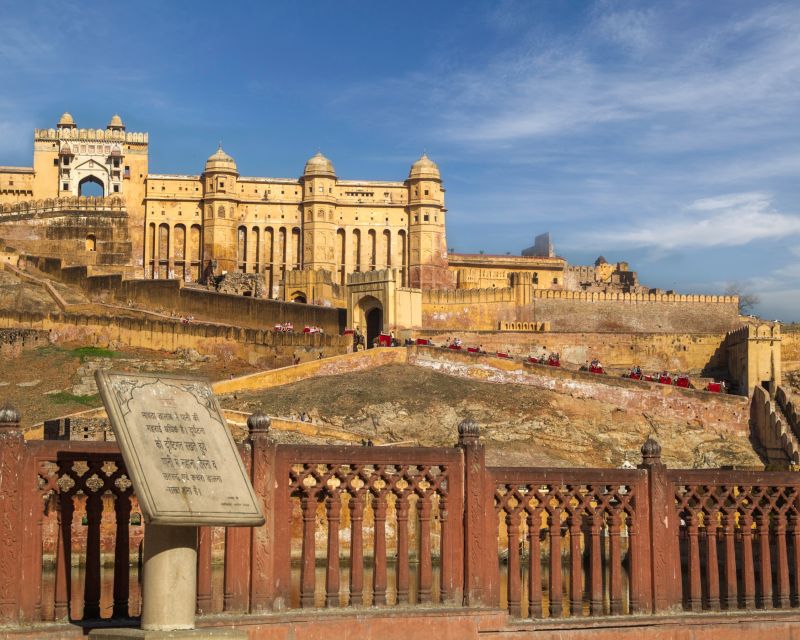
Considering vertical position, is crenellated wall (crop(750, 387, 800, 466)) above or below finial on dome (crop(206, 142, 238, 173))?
below

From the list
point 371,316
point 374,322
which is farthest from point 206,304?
point 374,322

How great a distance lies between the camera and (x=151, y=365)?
176 ft

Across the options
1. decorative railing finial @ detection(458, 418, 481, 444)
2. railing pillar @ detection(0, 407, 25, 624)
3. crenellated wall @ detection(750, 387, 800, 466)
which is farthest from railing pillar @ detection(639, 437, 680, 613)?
crenellated wall @ detection(750, 387, 800, 466)

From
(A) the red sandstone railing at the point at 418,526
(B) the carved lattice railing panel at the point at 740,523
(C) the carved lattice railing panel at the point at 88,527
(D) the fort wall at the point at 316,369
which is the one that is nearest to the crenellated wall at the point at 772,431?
(D) the fort wall at the point at 316,369

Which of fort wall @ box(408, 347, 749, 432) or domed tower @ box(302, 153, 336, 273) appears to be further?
domed tower @ box(302, 153, 336, 273)

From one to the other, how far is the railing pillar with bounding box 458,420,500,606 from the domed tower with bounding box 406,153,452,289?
6298 cm

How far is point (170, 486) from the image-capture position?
1301 centimetres

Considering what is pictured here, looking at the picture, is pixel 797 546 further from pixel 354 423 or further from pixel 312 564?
pixel 354 423

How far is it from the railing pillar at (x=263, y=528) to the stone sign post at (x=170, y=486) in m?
2.39

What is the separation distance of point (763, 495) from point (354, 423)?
28279 millimetres

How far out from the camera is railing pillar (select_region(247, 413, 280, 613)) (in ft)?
53.8

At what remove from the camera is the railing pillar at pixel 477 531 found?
17562 mm

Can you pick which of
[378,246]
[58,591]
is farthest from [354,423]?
[378,246]

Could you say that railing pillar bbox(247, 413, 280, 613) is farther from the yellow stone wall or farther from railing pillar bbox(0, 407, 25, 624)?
the yellow stone wall
